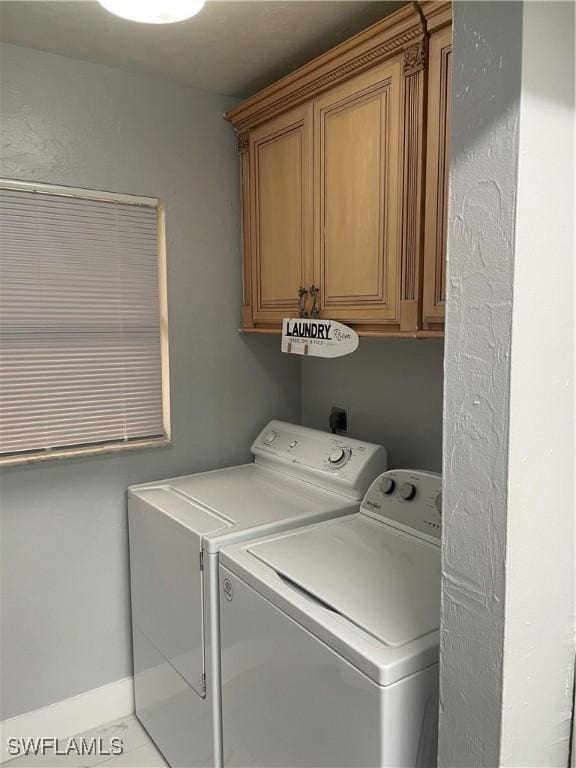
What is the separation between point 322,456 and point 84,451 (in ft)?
2.93

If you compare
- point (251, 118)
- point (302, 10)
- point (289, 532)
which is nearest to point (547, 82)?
point (302, 10)

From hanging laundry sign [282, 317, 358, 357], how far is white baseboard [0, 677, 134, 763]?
1.53m

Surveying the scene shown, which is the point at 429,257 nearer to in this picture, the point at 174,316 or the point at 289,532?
the point at 289,532

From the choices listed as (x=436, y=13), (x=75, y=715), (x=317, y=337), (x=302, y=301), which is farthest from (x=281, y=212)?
(x=75, y=715)

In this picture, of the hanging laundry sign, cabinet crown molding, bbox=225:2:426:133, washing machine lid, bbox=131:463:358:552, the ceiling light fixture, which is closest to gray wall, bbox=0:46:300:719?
washing machine lid, bbox=131:463:358:552

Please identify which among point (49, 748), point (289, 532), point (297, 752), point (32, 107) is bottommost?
point (49, 748)

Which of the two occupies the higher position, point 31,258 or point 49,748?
point 31,258

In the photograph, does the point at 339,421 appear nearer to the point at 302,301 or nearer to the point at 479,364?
the point at 302,301

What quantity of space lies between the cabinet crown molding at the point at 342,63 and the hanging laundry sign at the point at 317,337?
29.7 inches

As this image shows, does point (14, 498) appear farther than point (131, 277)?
No

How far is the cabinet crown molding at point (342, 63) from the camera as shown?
1.51 m

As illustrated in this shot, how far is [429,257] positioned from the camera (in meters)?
1.57

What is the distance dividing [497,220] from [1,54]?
1.84 meters

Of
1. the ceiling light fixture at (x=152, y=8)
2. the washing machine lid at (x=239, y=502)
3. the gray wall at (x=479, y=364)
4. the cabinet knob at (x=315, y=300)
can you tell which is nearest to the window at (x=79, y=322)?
the washing machine lid at (x=239, y=502)
